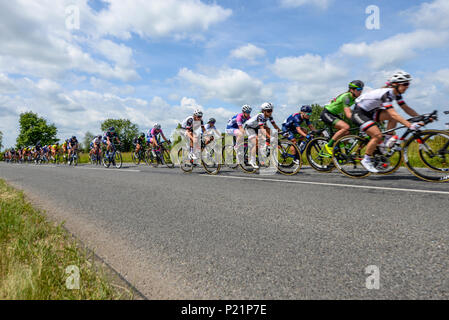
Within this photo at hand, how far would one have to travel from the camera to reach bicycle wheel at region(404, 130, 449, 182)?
5.35m

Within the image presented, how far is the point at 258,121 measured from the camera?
8547 mm

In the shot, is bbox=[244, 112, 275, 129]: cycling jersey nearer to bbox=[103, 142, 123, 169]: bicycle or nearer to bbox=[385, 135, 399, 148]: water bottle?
bbox=[385, 135, 399, 148]: water bottle

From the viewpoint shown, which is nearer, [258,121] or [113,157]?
[258,121]

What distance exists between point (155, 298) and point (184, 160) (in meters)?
8.62

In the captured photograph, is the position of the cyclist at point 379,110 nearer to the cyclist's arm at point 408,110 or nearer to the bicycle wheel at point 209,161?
the cyclist's arm at point 408,110

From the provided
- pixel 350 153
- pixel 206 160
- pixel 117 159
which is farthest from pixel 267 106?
pixel 117 159

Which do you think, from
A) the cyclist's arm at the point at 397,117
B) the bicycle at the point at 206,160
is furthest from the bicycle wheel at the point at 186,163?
the cyclist's arm at the point at 397,117

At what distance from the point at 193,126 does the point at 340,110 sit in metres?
5.21

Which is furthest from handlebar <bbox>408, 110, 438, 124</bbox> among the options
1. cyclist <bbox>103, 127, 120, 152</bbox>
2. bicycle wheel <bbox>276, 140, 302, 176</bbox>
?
cyclist <bbox>103, 127, 120, 152</bbox>

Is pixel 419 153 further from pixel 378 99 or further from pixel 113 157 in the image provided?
pixel 113 157

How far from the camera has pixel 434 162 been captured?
552cm

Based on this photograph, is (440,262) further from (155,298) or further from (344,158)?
(344,158)

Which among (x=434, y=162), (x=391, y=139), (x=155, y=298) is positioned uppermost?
(x=391, y=139)
